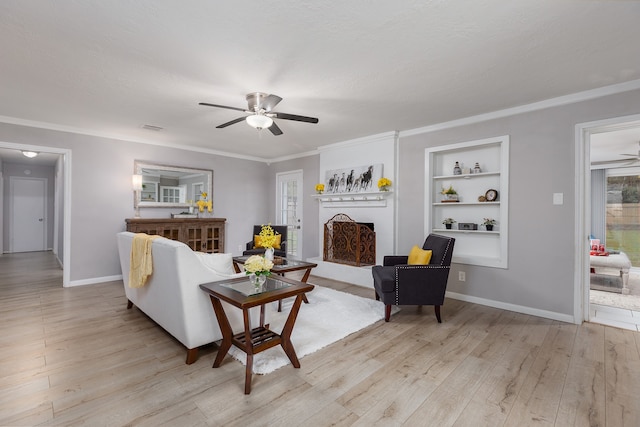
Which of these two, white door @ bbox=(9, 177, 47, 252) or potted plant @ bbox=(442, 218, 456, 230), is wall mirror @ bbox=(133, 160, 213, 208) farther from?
white door @ bbox=(9, 177, 47, 252)

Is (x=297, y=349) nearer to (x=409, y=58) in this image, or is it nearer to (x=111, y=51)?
(x=409, y=58)

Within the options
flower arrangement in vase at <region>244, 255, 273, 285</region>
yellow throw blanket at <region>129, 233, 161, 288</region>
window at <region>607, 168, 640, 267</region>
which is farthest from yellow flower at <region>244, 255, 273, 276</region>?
window at <region>607, 168, 640, 267</region>

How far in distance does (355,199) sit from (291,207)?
6.40ft

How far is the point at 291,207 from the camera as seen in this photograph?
670 cm

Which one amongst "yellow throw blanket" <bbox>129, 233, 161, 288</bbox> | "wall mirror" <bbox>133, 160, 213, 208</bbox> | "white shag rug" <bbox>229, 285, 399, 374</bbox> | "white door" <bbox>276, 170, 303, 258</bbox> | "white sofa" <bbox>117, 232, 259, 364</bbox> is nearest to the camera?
"white sofa" <bbox>117, 232, 259, 364</bbox>

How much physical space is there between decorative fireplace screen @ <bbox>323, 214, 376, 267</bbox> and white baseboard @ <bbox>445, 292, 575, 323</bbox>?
1.34 m

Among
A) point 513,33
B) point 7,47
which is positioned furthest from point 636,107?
point 7,47

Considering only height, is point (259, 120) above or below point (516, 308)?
above

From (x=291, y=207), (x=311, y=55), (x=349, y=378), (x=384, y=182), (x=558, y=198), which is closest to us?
(x=349, y=378)

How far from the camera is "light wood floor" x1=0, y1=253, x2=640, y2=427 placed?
176 cm

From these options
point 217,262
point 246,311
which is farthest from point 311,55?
point 246,311

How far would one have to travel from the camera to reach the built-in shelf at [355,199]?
15.9 ft

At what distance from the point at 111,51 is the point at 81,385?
8.29ft

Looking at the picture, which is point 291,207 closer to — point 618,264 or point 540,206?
point 540,206
